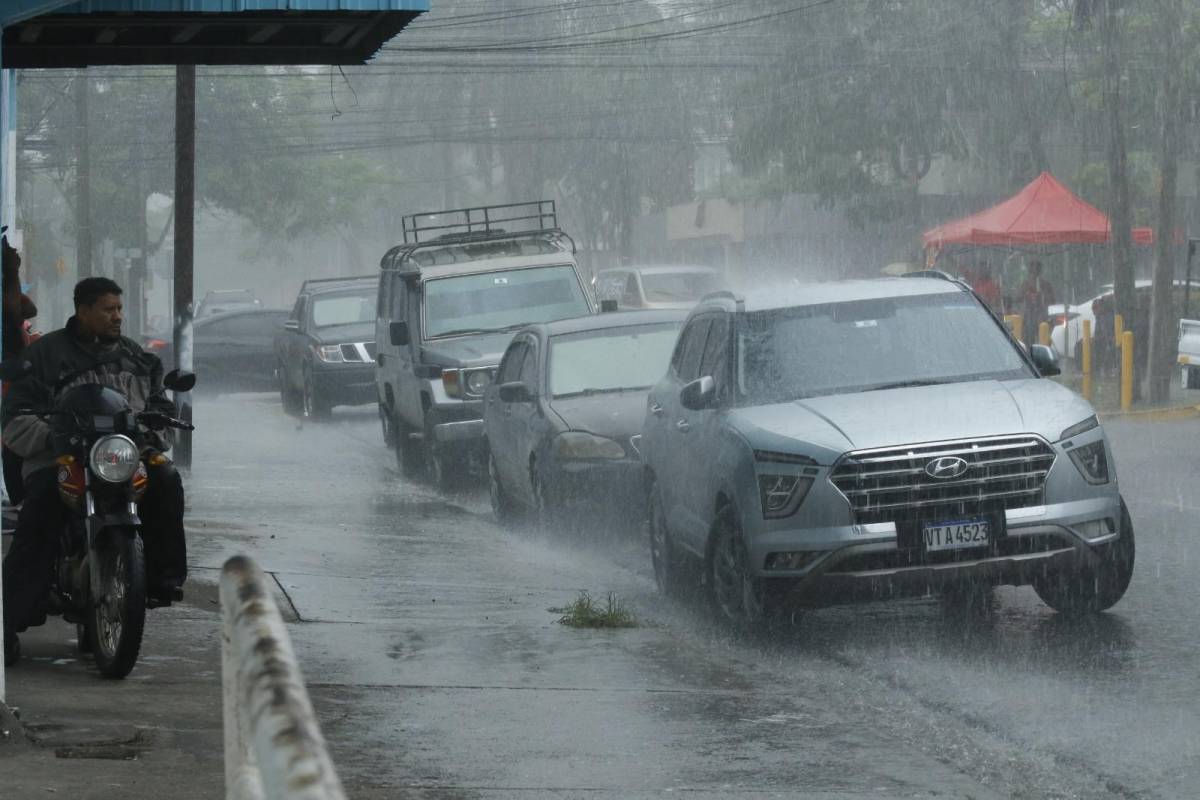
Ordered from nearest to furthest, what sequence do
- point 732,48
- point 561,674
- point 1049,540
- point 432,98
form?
point 561,674 → point 1049,540 → point 732,48 → point 432,98

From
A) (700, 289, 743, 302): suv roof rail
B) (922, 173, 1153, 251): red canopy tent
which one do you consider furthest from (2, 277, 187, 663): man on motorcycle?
(922, 173, 1153, 251): red canopy tent

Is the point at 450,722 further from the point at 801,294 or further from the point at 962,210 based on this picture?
the point at 962,210

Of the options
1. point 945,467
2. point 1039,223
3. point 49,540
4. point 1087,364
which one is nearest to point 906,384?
point 945,467

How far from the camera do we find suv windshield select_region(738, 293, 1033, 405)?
32.8 ft

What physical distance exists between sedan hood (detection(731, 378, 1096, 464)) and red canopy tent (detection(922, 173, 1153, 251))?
898 inches

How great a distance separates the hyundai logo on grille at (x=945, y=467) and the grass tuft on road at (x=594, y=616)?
1.72m

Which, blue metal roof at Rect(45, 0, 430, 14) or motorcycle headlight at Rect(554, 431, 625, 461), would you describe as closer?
blue metal roof at Rect(45, 0, 430, 14)

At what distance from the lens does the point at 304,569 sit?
11938 mm

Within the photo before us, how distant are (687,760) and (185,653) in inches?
113

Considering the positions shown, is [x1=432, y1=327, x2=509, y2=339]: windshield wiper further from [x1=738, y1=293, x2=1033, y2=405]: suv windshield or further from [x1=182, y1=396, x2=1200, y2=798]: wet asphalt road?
[x1=738, y1=293, x2=1033, y2=405]: suv windshield

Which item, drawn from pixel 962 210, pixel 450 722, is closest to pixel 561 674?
pixel 450 722

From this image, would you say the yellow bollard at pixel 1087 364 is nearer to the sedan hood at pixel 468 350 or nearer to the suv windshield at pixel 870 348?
the sedan hood at pixel 468 350

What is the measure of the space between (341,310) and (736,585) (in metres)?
18.5

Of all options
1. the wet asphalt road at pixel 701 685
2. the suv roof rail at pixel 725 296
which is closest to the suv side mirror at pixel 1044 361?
the wet asphalt road at pixel 701 685
